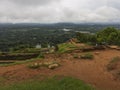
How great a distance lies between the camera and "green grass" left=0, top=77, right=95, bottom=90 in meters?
9.43

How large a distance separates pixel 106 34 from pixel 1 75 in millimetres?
19966

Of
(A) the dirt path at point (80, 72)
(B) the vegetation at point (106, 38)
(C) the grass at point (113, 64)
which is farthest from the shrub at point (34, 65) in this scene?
(B) the vegetation at point (106, 38)

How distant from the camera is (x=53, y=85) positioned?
966cm

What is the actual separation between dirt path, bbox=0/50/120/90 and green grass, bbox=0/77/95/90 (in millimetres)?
551

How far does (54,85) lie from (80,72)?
1.83 m

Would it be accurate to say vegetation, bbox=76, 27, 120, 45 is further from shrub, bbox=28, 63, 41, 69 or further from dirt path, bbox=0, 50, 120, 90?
shrub, bbox=28, 63, 41, 69

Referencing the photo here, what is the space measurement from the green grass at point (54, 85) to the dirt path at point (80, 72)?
55 cm

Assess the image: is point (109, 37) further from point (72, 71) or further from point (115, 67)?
point (72, 71)

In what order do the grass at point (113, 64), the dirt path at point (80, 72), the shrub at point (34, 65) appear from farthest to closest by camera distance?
the shrub at point (34, 65), the grass at point (113, 64), the dirt path at point (80, 72)

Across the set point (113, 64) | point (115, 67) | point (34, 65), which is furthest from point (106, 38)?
point (34, 65)

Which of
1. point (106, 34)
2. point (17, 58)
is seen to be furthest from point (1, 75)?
point (106, 34)

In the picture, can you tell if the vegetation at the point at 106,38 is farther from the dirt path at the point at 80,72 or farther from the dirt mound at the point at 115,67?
the dirt path at the point at 80,72

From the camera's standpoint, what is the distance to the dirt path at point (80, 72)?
33.2 ft

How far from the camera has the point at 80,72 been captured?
11.1m
